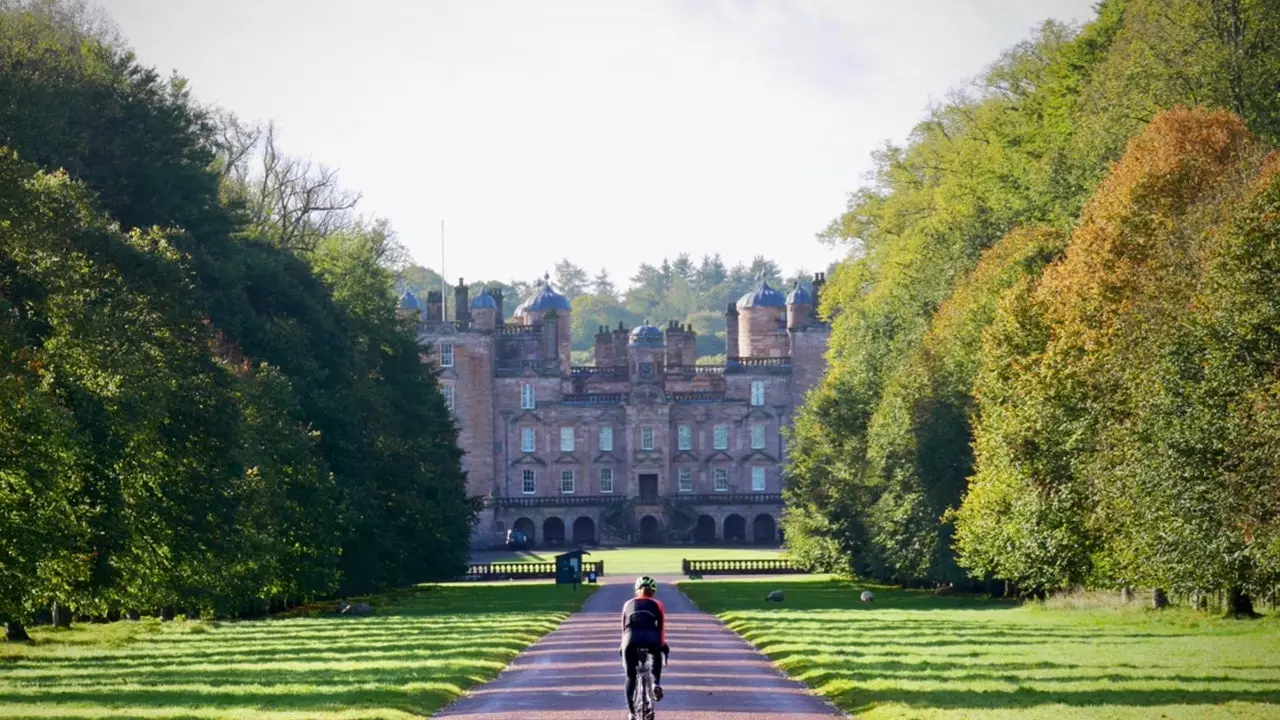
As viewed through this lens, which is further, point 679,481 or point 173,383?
point 679,481

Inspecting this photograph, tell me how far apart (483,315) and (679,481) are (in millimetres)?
16821

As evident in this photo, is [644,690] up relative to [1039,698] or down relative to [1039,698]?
up

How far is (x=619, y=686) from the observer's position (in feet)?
89.8

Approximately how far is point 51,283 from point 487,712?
17971 millimetres

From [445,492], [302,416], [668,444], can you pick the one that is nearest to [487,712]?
[302,416]

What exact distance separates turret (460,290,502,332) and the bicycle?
10628 cm

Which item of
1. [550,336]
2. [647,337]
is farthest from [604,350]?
[647,337]

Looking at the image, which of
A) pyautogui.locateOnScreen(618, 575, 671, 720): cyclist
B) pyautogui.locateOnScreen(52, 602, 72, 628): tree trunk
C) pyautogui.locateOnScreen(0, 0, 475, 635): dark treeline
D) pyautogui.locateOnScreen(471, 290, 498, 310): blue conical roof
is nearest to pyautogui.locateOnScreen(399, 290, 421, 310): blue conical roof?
pyautogui.locateOnScreen(471, 290, 498, 310): blue conical roof

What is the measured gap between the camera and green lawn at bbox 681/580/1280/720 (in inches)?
928

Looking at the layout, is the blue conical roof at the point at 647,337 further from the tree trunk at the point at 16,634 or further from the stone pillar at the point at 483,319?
the tree trunk at the point at 16,634

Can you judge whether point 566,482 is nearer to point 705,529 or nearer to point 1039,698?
point 705,529

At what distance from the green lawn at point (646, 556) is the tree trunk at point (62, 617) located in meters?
43.9

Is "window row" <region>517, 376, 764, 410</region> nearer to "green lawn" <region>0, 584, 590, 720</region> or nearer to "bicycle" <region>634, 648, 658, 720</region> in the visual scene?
"green lawn" <region>0, 584, 590, 720</region>

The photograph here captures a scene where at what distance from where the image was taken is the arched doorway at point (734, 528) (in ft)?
409
